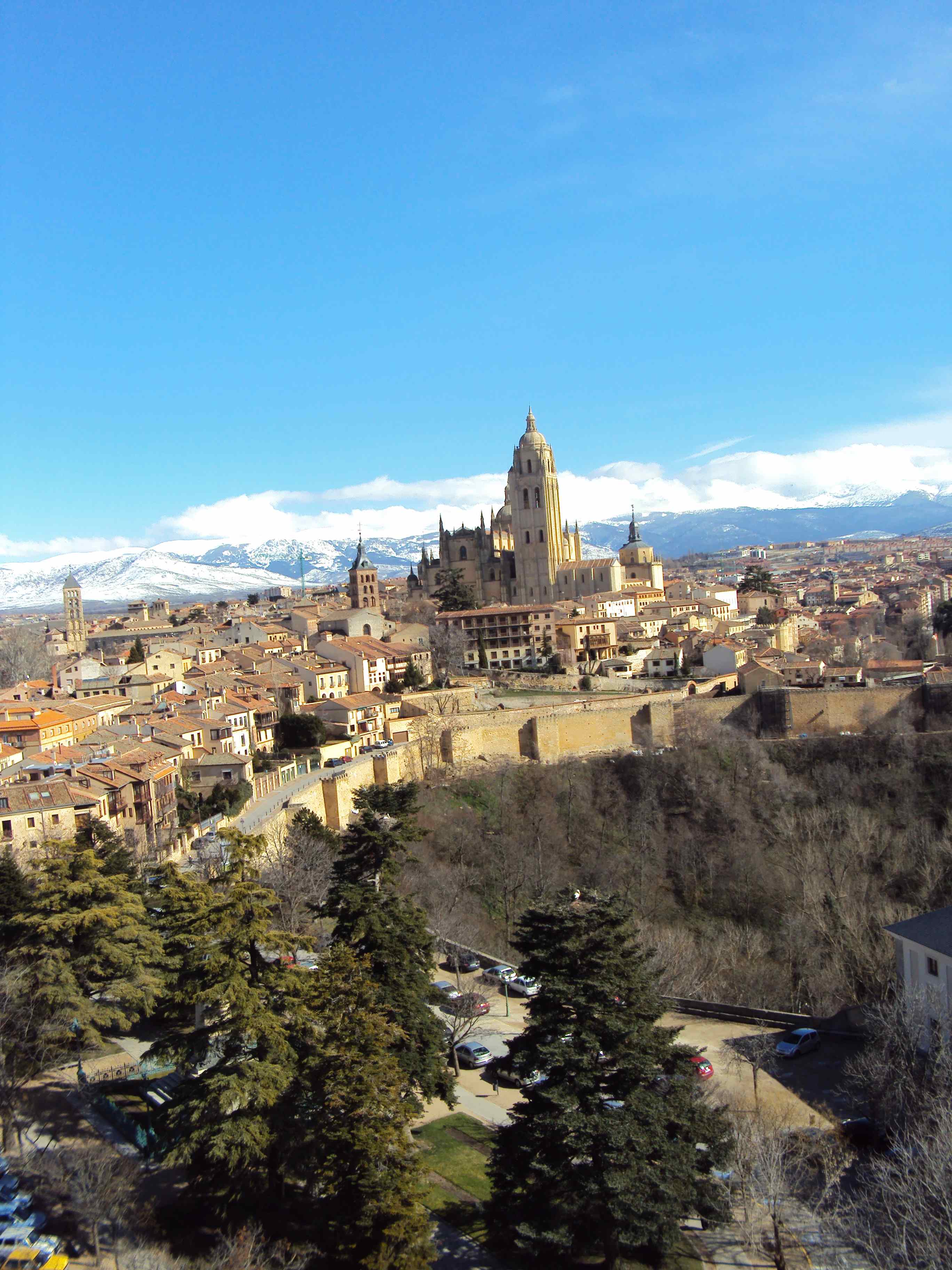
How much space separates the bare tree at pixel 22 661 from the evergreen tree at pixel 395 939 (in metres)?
42.7

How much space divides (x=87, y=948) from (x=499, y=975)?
8247 mm

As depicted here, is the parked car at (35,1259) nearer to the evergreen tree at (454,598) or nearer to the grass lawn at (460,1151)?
the grass lawn at (460,1151)

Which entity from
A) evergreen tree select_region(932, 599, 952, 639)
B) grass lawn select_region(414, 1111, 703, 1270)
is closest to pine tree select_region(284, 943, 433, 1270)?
grass lawn select_region(414, 1111, 703, 1270)

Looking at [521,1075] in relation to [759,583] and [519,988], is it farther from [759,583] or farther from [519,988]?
[759,583]

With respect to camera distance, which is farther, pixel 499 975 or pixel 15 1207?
pixel 499 975

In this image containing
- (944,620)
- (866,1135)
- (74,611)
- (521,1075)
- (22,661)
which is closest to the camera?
(521,1075)

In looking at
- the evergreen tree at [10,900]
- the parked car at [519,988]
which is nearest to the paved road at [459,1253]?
the parked car at [519,988]

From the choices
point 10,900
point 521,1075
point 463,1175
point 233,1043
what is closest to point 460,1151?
point 463,1175

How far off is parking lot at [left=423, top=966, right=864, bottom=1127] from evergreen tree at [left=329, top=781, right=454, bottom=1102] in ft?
2.30

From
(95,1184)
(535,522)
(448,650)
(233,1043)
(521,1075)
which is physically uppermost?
(535,522)

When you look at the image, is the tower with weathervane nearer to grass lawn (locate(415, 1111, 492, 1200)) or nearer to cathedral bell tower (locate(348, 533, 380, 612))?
cathedral bell tower (locate(348, 533, 380, 612))

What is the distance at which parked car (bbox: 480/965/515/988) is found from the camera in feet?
66.2

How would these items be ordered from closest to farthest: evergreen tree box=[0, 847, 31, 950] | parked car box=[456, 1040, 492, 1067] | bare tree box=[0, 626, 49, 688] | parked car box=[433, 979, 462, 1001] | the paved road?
the paved road < evergreen tree box=[0, 847, 31, 950] < parked car box=[456, 1040, 492, 1067] < parked car box=[433, 979, 462, 1001] < bare tree box=[0, 626, 49, 688]

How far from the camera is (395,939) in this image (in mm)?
15156
